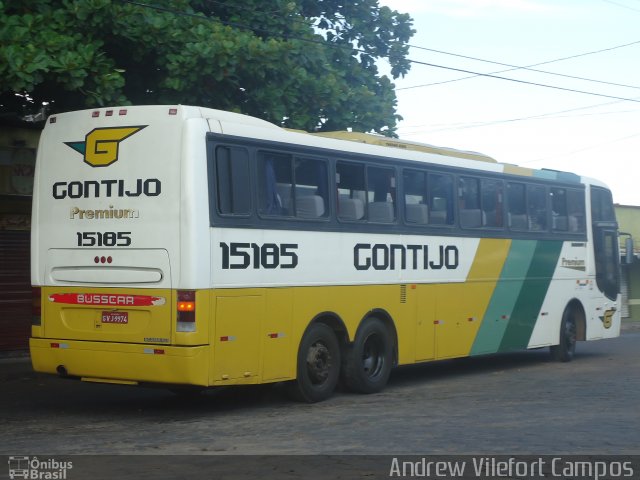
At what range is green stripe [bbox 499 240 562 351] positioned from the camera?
18.4 m

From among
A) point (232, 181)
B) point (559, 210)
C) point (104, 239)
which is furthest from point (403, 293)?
point (559, 210)

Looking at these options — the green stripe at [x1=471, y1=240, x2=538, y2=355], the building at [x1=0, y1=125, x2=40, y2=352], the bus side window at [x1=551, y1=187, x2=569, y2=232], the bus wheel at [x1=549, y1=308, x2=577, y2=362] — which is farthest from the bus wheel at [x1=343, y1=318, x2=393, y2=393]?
the building at [x1=0, y1=125, x2=40, y2=352]

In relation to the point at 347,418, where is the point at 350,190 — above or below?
above

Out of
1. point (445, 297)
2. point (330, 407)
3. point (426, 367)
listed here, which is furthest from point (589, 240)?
point (330, 407)

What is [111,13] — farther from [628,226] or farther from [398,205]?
[628,226]

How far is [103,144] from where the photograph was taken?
494 inches

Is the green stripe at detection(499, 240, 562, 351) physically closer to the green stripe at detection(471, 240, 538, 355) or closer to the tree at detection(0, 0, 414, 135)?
the green stripe at detection(471, 240, 538, 355)

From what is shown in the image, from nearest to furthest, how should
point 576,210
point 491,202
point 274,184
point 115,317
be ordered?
point 115,317 < point 274,184 < point 491,202 < point 576,210

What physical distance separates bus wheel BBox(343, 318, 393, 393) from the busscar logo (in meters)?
4.13

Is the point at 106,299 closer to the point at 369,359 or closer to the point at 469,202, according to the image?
the point at 369,359

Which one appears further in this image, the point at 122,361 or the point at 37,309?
the point at 37,309

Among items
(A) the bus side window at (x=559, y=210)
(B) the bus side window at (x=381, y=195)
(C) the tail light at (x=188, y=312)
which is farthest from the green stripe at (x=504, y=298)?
(C) the tail light at (x=188, y=312)

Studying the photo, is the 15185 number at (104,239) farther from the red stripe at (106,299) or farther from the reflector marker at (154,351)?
the reflector marker at (154,351)

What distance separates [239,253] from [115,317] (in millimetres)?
1536
